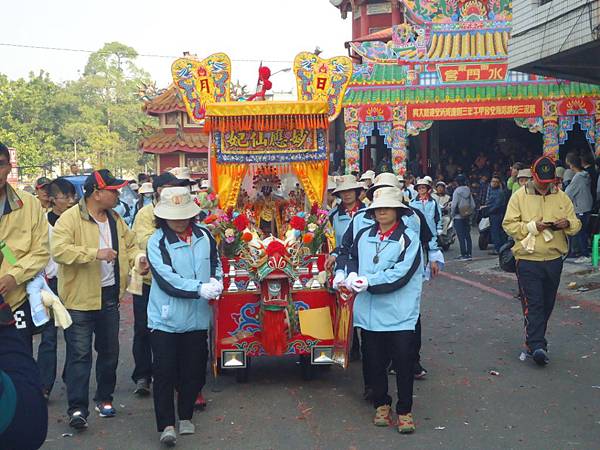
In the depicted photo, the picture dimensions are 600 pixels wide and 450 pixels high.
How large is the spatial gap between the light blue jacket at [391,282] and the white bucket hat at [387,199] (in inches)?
7.6

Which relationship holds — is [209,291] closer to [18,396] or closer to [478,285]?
[18,396]

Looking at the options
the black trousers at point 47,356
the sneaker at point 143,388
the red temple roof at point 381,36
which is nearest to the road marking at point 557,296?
the sneaker at point 143,388

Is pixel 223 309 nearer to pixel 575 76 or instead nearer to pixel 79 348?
pixel 79 348

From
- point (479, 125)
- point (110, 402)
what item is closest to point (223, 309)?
point (110, 402)

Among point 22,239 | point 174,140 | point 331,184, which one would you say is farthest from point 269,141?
point 174,140

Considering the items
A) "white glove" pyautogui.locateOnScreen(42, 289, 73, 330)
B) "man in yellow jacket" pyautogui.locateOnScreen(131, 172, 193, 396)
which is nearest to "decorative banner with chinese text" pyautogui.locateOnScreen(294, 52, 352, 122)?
"man in yellow jacket" pyautogui.locateOnScreen(131, 172, 193, 396)

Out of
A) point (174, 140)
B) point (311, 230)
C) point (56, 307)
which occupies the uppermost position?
point (174, 140)

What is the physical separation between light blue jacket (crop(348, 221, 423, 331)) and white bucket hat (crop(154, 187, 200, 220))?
1.34 m

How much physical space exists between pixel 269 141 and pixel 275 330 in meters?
2.45

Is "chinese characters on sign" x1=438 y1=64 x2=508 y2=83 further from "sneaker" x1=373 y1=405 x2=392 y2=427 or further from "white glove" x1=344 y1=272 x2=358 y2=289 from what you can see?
"sneaker" x1=373 y1=405 x2=392 y2=427

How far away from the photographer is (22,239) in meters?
5.22

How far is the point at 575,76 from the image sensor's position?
1525 centimetres

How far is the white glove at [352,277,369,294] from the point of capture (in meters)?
6.00

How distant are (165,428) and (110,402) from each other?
0.98 metres
